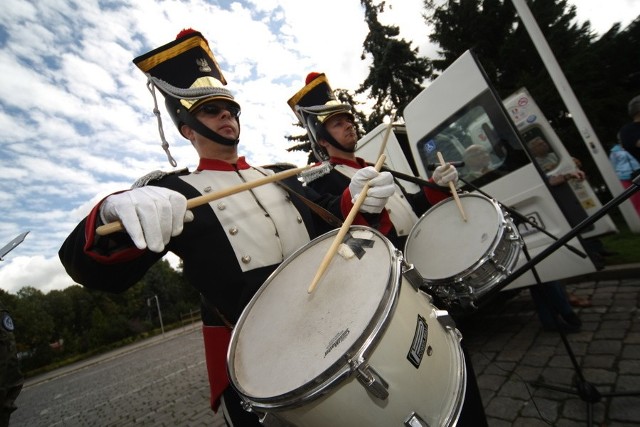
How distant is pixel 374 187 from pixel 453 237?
799 mm

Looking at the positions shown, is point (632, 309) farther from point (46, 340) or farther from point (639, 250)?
point (46, 340)

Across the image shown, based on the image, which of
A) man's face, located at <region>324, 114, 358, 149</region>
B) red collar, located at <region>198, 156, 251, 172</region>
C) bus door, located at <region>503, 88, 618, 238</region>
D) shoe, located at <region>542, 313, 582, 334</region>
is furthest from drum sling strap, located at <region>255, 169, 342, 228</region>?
bus door, located at <region>503, 88, 618, 238</region>

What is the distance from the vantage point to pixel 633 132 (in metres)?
4.23

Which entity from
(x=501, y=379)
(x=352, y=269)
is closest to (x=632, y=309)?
(x=501, y=379)

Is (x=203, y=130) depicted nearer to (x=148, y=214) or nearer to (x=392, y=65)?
(x=148, y=214)

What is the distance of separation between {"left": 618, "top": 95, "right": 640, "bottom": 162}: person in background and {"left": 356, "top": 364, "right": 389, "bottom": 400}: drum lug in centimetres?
527

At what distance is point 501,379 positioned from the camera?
9.77 feet

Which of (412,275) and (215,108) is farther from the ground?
(215,108)

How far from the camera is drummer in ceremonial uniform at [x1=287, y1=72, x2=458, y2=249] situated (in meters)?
2.49

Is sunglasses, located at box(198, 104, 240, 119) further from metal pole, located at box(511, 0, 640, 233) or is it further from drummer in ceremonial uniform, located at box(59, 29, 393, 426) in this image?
metal pole, located at box(511, 0, 640, 233)

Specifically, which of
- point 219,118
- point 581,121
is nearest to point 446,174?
point 219,118

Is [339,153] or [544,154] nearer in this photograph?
[339,153]

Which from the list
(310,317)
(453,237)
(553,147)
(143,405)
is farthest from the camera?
(143,405)

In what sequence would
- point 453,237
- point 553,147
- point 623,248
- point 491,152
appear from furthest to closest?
point 623,248
point 553,147
point 491,152
point 453,237
